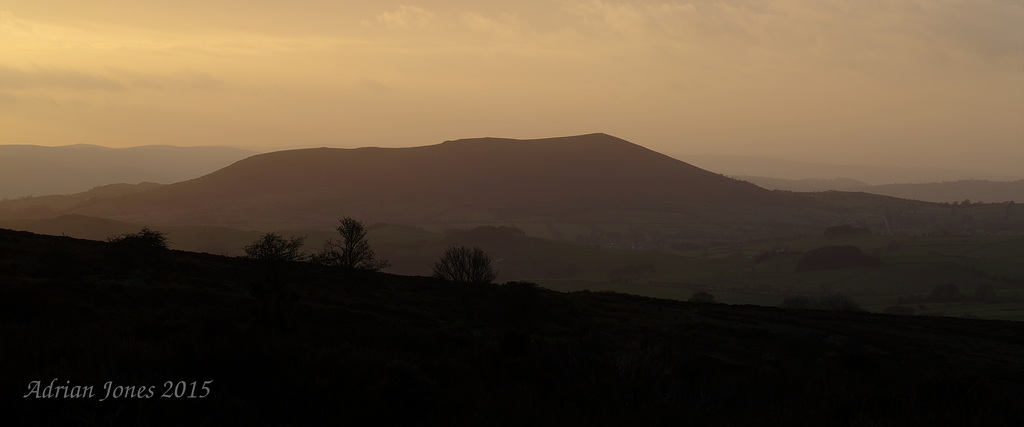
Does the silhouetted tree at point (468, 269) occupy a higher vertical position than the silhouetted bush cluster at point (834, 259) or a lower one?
higher

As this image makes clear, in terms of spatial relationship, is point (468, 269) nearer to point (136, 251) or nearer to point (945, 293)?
point (136, 251)

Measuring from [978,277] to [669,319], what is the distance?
491 feet

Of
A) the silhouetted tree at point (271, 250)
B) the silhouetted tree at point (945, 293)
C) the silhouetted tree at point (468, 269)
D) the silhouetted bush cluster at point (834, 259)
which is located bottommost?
the silhouetted tree at point (945, 293)

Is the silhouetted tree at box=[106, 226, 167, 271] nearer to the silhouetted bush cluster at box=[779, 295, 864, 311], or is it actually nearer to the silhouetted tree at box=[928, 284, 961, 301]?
the silhouetted bush cluster at box=[779, 295, 864, 311]

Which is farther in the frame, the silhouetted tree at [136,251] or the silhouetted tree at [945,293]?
the silhouetted tree at [945,293]

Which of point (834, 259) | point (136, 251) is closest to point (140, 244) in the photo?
point (136, 251)

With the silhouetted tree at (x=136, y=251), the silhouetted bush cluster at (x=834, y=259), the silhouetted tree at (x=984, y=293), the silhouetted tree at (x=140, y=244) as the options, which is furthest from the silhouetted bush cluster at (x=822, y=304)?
the silhouetted tree at (x=136, y=251)

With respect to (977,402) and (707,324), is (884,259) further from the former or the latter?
(977,402)

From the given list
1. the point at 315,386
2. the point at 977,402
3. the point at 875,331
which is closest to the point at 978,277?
the point at 875,331

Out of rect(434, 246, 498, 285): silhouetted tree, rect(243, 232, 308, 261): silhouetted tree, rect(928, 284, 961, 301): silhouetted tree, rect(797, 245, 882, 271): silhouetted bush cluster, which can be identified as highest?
rect(243, 232, 308, 261): silhouetted tree

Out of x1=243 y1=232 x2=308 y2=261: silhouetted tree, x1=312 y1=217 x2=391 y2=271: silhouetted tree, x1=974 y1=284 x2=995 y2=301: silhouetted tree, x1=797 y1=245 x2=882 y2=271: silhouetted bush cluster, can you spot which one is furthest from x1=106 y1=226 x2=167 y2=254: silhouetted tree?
x1=797 y1=245 x2=882 y2=271: silhouetted bush cluster

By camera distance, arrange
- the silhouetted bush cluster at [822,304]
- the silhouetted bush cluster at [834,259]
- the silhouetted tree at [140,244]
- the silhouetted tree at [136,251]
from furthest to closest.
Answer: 1. the silhouetted bush cluster at [834,259]
2. the silhouetted bush cluster at [822,304]
3. the silhouetted tree at [140,244]
4. the silhouetted tree at [136,251]

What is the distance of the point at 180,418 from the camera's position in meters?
7.52

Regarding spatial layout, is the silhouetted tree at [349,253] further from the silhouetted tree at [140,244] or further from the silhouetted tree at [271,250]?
the silhouetted tree at [140,244]
